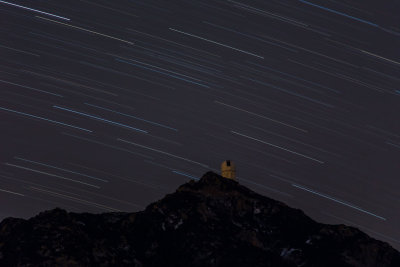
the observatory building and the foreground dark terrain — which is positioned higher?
the observatory building

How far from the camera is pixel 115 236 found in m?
188

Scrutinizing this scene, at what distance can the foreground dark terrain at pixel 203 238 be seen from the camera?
6959 inches

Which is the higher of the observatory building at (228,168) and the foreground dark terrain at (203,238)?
the observatory building at (228,168)

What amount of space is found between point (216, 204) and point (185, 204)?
9429 mm

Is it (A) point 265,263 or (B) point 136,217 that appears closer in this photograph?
(A) point 265,263

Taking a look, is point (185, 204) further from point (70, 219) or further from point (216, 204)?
point (70, 219)

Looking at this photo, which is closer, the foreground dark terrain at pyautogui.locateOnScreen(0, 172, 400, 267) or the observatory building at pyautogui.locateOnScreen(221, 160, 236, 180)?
the observatory building at pyautogui.locateOnScreen(221, 160, 236, 180)

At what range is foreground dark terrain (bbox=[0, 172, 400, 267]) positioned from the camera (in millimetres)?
176750

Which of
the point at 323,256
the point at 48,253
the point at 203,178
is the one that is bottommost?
the point at 48,253

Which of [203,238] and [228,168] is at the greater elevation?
[228,168]

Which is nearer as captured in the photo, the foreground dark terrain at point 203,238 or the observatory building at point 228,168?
the observatory building at point 228,168

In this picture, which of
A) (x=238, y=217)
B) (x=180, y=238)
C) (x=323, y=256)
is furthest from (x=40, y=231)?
(x=323, y=256)

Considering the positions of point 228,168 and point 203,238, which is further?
point 203,238

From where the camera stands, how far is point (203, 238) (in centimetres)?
18038
